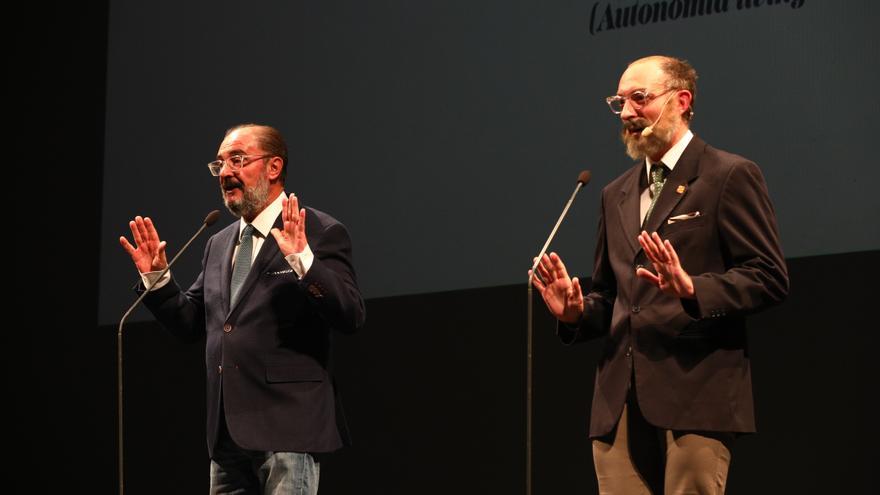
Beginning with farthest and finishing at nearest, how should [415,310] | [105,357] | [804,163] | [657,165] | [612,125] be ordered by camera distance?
[105,357] < [415,310] < [612,125] < [804,163] < [657,165]

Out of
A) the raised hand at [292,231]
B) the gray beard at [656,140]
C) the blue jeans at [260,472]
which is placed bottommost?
the blue jeans at [260,472]

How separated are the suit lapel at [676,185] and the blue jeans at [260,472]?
1060mm

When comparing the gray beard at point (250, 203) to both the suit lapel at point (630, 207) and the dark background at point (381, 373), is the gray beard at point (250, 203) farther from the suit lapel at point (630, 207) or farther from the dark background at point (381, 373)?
the dark background at point (381, 373)

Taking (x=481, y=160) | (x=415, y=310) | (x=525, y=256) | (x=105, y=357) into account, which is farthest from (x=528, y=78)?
(x=105, y=357)

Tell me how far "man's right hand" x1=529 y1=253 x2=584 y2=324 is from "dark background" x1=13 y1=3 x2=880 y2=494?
1.27m

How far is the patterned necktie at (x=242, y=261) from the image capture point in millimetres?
3307

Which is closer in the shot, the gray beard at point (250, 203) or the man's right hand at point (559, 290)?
the man's right hand at point (559, 290)

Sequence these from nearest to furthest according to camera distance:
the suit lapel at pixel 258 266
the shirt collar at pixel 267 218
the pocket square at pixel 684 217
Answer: the pocket square at pixel 684 217 < the suit lapel at pixel 258 266 < the shirt collar at pixel 267 218

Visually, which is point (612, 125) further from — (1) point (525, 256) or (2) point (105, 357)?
(2) point (105, 357)

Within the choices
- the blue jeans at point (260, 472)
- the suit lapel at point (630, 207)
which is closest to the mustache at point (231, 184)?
the blue jeans at point (260, 472)

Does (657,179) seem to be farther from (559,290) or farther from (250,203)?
(250,203)

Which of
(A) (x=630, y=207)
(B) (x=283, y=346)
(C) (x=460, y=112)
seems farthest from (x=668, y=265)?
(C) (x=460, y=112)

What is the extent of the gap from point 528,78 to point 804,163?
1.03 meters

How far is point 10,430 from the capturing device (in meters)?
5.57
